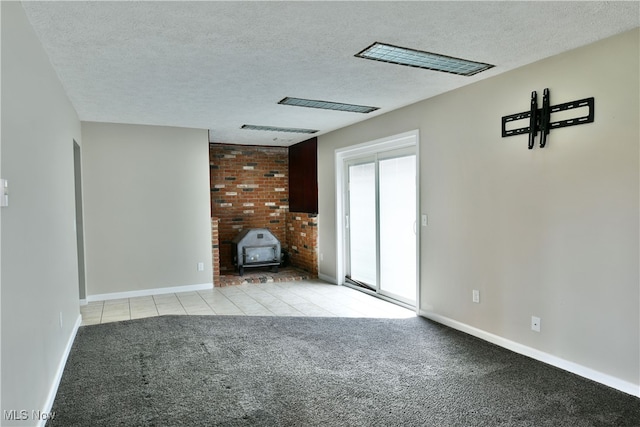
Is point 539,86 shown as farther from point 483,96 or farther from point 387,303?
point 387,303

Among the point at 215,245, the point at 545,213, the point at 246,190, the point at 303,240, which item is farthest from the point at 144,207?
the point at 545,213

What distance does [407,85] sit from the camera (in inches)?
144

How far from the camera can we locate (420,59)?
3008 millimetres

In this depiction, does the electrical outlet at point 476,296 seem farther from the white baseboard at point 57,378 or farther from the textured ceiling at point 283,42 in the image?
the white baseboard at point 57,378

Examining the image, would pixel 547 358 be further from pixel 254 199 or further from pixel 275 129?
pixel 254 199

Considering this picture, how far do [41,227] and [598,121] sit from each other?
3.56m

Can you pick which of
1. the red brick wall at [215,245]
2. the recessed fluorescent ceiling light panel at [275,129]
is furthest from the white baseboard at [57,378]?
the recessed fluorescent ceiling light panel at [275,129]

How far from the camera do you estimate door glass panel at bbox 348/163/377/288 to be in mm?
5441

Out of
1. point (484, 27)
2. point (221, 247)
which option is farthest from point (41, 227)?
point (221, 247)

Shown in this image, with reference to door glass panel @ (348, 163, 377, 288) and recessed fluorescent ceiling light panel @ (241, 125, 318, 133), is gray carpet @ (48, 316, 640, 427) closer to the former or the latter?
door glass panel @ (348, 163, 377, 288)

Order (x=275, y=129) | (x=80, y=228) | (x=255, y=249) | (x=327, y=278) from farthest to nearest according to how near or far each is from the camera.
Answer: (x=255, y=249) < (x=327, y=278) < (x=275, y=129) < (x=80, y=228)

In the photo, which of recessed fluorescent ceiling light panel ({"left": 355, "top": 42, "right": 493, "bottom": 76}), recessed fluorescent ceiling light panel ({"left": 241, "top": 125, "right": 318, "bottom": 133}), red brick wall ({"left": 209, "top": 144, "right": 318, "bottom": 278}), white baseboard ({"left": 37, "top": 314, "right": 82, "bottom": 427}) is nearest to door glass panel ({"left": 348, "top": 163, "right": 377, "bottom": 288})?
recessed fluorescent ceiling light panel ({"left": 241, "top": 125, "right": 318, "bottom": 133})

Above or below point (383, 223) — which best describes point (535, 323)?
below

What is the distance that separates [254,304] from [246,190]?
288 cm
